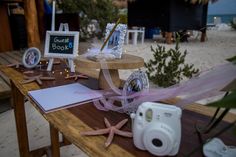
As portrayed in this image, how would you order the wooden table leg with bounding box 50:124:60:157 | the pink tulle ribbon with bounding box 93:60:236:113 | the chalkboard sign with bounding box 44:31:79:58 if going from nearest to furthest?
the pink tulle ribbon with bounding box 93:60:236:113 < the chalkboard sign with bounding box 44:31:79:58 < the wooden table leg with bounding box 50:124:60:157

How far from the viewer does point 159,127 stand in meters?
0.48

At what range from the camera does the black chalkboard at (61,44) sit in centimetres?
112

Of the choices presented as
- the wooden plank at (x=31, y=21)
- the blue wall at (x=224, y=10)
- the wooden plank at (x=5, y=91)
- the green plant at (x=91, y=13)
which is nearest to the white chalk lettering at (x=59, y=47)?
the wooden plank at (x=5, y=91)

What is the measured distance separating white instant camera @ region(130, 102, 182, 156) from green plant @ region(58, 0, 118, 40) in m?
5.38

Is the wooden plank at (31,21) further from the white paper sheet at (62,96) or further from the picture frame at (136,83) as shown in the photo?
the picture frame at (136,83)

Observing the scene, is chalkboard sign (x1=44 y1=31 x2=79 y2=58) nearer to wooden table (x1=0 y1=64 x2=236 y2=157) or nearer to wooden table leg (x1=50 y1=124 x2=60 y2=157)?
wooden table (x1=0 y1=64 x2=236 y2=157)

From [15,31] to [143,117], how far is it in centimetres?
424

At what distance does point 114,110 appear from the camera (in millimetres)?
741

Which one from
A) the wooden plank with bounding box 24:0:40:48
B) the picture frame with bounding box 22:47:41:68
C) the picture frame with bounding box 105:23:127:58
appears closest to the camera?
the picture frame with bounding box 105:23:127:58

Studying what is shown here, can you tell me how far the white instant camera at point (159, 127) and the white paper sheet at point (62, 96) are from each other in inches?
13.2

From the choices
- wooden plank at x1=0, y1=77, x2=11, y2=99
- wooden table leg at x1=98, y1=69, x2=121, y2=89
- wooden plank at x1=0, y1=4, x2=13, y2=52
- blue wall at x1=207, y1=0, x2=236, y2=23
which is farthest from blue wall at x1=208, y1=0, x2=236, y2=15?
wooden table leg at x1=98, y1=69, x2=121, y2=89

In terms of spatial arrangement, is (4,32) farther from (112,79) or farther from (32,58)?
(112,79)

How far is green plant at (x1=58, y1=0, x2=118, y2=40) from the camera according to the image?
573 cm

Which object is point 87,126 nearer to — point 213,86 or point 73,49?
point 213,86
